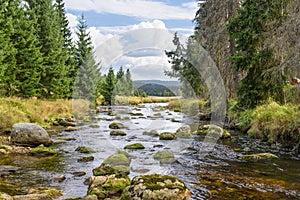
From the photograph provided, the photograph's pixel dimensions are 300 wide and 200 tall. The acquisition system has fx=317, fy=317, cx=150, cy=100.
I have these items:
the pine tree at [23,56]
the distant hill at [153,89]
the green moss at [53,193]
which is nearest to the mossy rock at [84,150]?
the green moss at [53,193]

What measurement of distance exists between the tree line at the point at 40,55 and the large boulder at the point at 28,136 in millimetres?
6305

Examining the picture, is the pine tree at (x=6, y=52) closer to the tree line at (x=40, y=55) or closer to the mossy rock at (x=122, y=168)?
the tree line at (x=40, y=55)

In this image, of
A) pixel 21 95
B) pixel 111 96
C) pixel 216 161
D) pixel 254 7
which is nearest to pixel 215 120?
pixel 254 7

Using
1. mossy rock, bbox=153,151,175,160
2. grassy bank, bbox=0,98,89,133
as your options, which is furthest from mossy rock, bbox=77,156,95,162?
grassy bank, bbox=0,98,89,133

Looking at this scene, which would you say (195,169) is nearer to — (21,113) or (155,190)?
(155,190)

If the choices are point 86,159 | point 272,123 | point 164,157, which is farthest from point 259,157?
point 86,159

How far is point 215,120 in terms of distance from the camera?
72.5 feet

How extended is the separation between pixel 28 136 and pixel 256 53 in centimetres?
1080

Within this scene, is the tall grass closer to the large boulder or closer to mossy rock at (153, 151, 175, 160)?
mossy rock at (153, 151, 175, 160)

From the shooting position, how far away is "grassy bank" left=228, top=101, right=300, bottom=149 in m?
11.6

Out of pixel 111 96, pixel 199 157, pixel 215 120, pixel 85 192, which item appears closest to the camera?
pixel 85 192

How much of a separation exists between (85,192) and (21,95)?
59.2 ft

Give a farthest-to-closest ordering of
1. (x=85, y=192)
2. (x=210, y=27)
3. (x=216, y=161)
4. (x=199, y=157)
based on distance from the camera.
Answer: (x=210, y=27)
(x=199, y=157)
(x=216, y=161)
(x=85, y=192)

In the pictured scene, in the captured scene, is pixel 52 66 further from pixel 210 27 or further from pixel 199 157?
pixel 199 157
